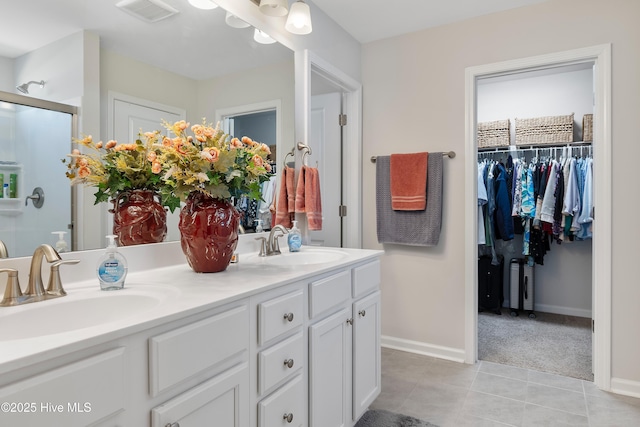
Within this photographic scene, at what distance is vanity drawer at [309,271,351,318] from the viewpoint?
1496 mm

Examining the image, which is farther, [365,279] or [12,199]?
[365,279]

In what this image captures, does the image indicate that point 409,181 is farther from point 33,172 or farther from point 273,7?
point 33,172

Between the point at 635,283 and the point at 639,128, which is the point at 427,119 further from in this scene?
the point at 635,283

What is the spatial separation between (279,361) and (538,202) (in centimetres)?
329

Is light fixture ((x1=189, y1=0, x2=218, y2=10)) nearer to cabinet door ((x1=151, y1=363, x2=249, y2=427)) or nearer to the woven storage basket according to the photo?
cabinet door ((x1=151, y1=363, x2=249, y2=427))

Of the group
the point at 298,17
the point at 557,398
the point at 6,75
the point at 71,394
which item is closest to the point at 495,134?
the point at 557,398

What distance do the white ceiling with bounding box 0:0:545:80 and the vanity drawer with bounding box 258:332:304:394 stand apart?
3.89 ft

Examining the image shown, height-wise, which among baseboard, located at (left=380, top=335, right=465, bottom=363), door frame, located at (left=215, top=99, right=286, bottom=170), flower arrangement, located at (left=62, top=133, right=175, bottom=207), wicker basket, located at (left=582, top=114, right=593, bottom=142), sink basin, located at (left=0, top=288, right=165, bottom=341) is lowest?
baseboard, located at (left=380, top=335, right=465, bottom=363)

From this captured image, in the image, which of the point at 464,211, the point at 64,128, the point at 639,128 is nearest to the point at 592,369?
the point at 464,211

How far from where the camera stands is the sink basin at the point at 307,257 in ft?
6.39

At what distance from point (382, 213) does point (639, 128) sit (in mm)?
1653

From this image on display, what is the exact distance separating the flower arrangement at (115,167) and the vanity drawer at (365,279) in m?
0.90

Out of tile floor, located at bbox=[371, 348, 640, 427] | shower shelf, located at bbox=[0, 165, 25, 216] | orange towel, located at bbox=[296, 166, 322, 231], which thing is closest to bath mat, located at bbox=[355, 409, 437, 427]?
tile floor, located at bbox=[371, 348, 640, 427]

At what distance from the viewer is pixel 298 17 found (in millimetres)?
2068
